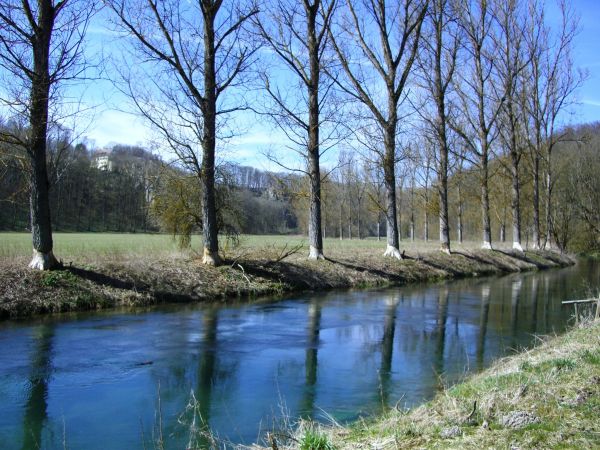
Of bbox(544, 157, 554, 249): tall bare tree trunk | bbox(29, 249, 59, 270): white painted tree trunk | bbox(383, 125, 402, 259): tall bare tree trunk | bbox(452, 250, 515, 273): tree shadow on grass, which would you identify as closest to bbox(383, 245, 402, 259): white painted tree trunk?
bbox(383, 125, 402, 259): tall bare tree trunk

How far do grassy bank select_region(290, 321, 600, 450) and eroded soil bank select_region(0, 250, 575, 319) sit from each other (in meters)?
10.4

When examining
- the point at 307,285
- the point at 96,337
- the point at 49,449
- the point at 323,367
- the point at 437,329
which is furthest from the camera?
the point at 307,285

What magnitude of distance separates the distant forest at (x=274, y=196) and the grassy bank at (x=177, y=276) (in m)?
2.14

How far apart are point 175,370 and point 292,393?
221cm

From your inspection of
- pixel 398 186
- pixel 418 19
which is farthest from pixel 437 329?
pixel 398 186

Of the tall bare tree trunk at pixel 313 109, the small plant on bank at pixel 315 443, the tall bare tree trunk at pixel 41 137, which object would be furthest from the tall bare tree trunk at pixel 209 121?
the small plant on bank at pixel 315 443

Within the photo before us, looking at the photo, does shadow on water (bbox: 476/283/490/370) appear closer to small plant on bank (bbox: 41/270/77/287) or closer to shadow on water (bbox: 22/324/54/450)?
shadow on water (bbox: 22/324/54/450)

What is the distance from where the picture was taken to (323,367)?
980 centimetres

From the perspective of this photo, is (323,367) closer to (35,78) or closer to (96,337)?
(96,337)

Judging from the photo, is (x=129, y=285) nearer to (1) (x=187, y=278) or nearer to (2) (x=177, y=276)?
(2) (x=177, y=276)

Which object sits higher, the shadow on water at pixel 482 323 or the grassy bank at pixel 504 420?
the grassy bank at pixel 504 420

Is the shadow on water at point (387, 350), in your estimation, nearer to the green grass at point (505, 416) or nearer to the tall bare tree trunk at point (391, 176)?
the green grass at point (505, 416)

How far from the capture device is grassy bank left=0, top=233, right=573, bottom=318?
1421cm

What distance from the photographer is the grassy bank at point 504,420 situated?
14.9 feet
